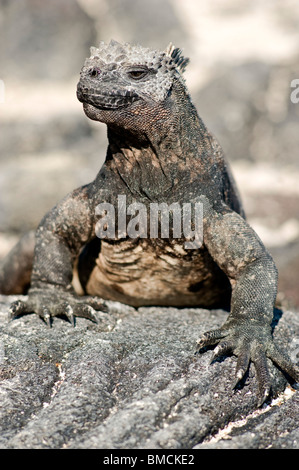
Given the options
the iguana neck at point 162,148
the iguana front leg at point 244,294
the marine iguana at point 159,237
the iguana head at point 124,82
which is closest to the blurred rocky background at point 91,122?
the marine iguana at point 159,237

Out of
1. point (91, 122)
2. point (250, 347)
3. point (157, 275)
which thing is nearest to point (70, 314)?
point (157, 275)

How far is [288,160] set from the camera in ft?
38.9

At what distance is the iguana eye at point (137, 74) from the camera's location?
369cm

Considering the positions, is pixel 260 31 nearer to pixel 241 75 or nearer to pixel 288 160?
pixel 241 75

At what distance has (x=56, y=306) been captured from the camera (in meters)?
4.11

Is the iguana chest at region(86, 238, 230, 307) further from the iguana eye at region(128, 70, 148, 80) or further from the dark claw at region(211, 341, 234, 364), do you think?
the iguana eye at region(128, 70, 148, 80)

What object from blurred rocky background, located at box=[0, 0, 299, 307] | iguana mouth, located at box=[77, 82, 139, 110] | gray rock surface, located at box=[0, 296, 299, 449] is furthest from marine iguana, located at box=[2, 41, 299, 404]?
blurred rocky background, located at box=[0, 0, 299, 307]

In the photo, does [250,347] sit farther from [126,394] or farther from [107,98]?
[107,98]

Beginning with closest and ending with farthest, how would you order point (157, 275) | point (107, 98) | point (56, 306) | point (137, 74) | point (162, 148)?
1. point (107, 98)
2. point (137, 74)
3. point (162, 148)
4. point (56, 306)
5. point (157, 275)

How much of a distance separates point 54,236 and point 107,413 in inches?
65.5

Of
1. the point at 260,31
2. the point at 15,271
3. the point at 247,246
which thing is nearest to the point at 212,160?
the point at 247,246

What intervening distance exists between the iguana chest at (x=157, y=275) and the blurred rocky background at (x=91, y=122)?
2790 mm

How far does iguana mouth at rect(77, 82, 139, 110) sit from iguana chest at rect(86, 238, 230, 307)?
0.95m

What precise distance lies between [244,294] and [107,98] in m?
1.49
